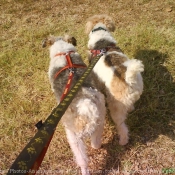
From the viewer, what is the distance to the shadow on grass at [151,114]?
3055mm

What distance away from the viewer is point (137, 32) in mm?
4859

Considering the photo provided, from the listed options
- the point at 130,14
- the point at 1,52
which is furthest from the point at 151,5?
the point at 1,52

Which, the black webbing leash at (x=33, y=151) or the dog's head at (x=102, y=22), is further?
the dog's head at (x=102, y=22)

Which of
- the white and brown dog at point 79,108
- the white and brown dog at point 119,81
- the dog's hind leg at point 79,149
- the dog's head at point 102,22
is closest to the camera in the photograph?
the white and brown dog at point 79,108

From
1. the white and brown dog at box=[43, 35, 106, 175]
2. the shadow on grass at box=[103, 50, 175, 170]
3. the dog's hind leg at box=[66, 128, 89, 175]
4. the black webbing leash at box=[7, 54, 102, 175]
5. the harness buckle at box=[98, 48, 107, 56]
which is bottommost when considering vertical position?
the shadow on grass at box=[103, 50, 175, 170]

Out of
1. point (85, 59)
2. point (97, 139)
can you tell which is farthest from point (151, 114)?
point (85, 59)

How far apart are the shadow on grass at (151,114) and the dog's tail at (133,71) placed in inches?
35.7

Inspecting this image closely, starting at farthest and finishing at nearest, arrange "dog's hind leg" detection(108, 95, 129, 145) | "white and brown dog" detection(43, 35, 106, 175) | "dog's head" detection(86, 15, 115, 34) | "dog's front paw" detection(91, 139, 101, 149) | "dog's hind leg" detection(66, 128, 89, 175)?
"dog's head" detection(86, 15, 115, 34)
"dog's front paw" detection(91, 139, 101, 149)
"dog's hind leg" detection(108, 95, 129, 145)
"dog's hind leg" detection(66, 128, 89, 175)
"white and brown dog" detection(43, 35, 106, 175)

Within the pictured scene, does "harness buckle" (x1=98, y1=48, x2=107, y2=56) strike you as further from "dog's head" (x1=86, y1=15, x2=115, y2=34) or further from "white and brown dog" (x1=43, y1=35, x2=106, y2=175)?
"dog's head" (x1=86, y1=15, x2=115, y2=34)

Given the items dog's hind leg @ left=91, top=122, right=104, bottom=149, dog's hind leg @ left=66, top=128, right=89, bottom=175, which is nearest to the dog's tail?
dog's hind leg @ left=91, top=122, right=104, bottom=149

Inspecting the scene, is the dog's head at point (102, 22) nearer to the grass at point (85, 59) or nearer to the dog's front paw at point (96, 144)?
the grass at point (85, 59)

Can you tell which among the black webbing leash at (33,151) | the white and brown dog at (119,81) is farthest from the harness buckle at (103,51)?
the black webbing leash at (33,151)

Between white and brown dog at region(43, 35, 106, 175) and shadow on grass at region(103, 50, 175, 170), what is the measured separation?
29cm

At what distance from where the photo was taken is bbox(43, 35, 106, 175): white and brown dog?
232cm
